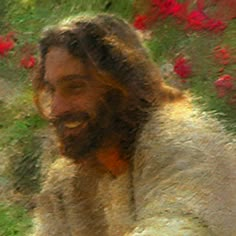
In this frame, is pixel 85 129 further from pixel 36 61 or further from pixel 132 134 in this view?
pixel 36 61

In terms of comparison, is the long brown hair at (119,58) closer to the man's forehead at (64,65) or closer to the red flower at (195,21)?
the man's forehead at (64,65)

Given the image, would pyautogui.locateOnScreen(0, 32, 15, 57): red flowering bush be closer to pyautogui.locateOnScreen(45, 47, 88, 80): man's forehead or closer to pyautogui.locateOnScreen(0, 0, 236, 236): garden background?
pyautogui.locateOnScreen(0, 0, 236, 236): garden background

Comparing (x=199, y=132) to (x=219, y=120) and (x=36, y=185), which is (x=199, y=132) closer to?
(x=219, y=120)

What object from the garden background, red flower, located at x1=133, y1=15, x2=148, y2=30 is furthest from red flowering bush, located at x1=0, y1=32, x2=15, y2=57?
red flower, located at x1=133, y1=15, x2=148, y2=30

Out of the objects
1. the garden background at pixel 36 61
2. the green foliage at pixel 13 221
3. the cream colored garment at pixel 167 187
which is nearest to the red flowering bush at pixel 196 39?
the garden background at pixel 36 61

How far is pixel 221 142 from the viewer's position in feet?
5.03

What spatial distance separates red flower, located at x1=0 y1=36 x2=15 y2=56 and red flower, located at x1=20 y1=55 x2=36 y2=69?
44 mm

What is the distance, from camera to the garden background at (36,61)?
65.8 inches

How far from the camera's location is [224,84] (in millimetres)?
1702

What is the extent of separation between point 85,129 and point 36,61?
172 mm

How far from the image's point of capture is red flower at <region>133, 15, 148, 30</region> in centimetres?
166

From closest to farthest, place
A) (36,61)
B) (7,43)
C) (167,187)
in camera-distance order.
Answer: (167,187), (36,61), (7,43)

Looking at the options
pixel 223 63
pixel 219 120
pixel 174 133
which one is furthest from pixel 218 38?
pixel 174 133

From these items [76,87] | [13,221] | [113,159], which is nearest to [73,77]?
[76,87]
